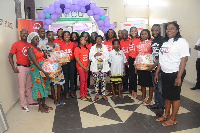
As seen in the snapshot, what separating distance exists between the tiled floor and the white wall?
274 millimetres

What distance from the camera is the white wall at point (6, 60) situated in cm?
324

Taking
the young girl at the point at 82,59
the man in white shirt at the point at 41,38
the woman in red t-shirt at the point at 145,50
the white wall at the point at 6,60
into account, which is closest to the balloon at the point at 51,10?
the white wall at the point at 6,60

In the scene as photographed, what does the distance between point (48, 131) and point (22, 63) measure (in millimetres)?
1475

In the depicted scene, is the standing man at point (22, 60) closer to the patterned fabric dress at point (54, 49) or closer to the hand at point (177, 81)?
the patterned fabric dress at point (54, 49)

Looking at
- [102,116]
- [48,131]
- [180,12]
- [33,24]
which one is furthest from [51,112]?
[180,12]

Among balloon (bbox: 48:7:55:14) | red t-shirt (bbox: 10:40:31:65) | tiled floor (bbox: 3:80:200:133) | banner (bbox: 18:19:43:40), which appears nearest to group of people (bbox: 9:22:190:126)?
red t-shirt (bbox: 10:40:31:65)

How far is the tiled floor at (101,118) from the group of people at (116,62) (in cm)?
20

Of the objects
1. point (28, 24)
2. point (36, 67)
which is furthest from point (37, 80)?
point (28, 24)

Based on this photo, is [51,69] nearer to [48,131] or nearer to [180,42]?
[48,131]

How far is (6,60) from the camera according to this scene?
3.42 m

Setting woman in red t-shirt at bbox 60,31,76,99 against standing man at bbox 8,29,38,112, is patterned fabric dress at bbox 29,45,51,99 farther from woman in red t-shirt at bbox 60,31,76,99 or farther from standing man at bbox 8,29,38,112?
woman in red t-shirt at bbox 60,31,76,99

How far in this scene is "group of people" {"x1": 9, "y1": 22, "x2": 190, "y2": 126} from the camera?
2.49m

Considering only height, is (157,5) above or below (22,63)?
above

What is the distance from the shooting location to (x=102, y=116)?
3117 mm
